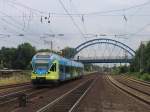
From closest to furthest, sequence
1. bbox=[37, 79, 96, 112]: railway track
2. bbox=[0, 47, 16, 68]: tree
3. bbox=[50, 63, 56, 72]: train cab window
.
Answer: bbox=[37, 79, 96, 112]: railway track → bbox=[50, 63, 56, 72]: train cab window → bbox=[0, 47, 16, 68]: tree

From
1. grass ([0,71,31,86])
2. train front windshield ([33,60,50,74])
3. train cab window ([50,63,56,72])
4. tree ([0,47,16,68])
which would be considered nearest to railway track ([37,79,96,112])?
train front windshield ([33,60,50,74])

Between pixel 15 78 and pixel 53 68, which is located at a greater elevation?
pixel 53 68

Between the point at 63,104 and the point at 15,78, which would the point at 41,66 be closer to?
the point at 63,104

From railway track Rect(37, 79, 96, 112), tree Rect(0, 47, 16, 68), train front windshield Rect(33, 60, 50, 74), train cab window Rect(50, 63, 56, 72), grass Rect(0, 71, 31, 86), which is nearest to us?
railway track Rect(37, 79, 96, 112)

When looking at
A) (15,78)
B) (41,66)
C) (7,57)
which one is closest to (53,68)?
(41,66)

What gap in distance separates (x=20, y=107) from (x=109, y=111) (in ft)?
15.0

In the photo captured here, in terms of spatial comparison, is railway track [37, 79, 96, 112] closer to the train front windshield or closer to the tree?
the train front windshield

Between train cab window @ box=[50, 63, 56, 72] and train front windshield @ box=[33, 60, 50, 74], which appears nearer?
train front windshield @ box=[33, 60, 50, 74]

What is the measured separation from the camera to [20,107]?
21.7 metres

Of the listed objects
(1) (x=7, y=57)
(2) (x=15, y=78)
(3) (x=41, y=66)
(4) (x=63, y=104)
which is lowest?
(4) (x=63, y=104)

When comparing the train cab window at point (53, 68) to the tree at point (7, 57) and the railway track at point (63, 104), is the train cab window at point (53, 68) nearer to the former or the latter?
the railway track at point (63, 104)

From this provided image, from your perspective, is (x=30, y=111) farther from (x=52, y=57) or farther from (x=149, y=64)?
(x=149, y=64)

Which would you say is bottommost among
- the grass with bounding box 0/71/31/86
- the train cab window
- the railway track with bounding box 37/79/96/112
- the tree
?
the railway track with bounding box 37/79/96/112

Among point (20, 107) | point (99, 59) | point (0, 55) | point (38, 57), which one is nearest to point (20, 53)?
point (0, 55)
